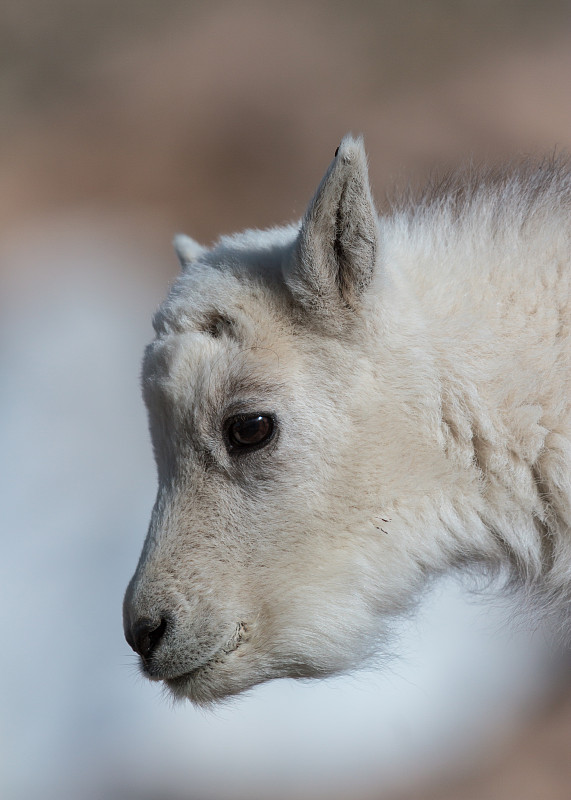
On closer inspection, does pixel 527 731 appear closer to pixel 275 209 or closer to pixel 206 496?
pixel 206 496

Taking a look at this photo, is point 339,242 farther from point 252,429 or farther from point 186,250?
point 186,250

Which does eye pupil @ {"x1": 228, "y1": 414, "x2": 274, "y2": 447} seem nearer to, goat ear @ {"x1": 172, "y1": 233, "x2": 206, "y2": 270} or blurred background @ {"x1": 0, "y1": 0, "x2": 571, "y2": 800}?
blurred background @ {"x1": 0, "y1": 0, "x2": 571, "y2": 800}

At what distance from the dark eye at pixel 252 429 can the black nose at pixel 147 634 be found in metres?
0.54

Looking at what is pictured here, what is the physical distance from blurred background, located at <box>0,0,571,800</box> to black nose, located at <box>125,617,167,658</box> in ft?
1.11

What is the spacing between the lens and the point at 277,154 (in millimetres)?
10188

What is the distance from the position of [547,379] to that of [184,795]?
4.53 m

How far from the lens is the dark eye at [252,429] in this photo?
270 cm

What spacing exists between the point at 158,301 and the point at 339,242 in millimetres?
5938

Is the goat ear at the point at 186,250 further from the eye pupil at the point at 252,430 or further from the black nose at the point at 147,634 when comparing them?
the black nose at the point at 147,634

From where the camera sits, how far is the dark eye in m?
2.70

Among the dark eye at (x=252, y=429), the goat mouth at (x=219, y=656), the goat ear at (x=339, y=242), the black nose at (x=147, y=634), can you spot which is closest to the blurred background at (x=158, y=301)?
the goat mouth at (x=219, y=656)

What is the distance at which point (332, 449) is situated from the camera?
8.89 feet

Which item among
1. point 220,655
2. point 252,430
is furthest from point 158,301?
point 220,655

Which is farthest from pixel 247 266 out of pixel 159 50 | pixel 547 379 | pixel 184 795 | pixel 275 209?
pixel 159 50
